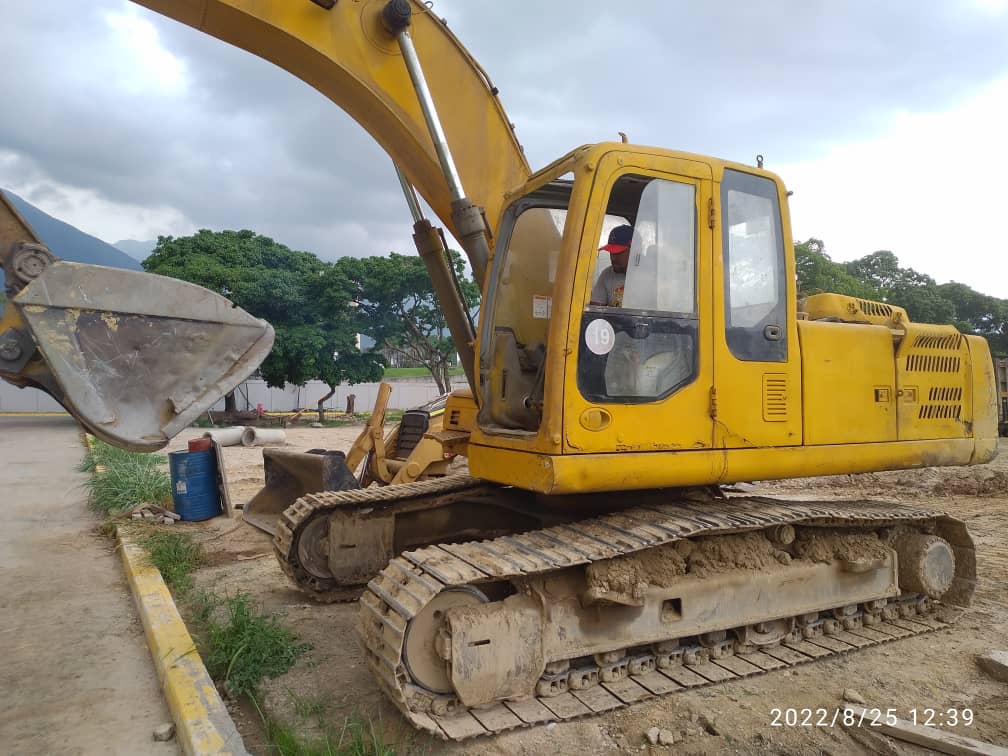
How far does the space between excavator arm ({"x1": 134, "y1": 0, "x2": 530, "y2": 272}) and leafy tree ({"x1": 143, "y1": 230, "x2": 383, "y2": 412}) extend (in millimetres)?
19103

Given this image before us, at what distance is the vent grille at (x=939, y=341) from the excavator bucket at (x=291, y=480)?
180 inches

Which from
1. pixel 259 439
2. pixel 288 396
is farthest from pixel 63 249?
pixel 259 439

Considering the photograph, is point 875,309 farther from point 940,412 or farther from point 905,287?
point 905,287

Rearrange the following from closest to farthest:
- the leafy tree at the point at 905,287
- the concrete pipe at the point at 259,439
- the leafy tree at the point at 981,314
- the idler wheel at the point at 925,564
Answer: the idler wheel at the point at 925,564
the concrete pipe at the point at 259,439
the leafy tree at the point at 905,287
the leafy tree at the point at 981,314

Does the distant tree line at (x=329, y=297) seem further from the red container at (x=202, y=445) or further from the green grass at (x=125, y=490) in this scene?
the red container at (x=202, y=445)

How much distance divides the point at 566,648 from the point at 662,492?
1111 mm

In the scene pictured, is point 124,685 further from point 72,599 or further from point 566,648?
point 566,648

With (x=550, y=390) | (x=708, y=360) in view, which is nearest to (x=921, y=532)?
(x=708, y=360)

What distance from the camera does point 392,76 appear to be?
3.90 m

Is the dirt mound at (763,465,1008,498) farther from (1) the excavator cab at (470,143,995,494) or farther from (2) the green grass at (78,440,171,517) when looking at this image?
(2) the green grass at (78,440,171,517)

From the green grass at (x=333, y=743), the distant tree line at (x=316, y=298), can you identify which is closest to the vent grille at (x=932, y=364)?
the green grass at (x=333, y=743)

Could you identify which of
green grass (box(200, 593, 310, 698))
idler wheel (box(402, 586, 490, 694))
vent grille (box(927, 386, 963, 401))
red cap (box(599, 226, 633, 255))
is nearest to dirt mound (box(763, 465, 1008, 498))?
vent grille (box(927, 386, 963, 401))

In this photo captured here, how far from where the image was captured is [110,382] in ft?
8.40

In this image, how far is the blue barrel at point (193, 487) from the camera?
24.5ft
